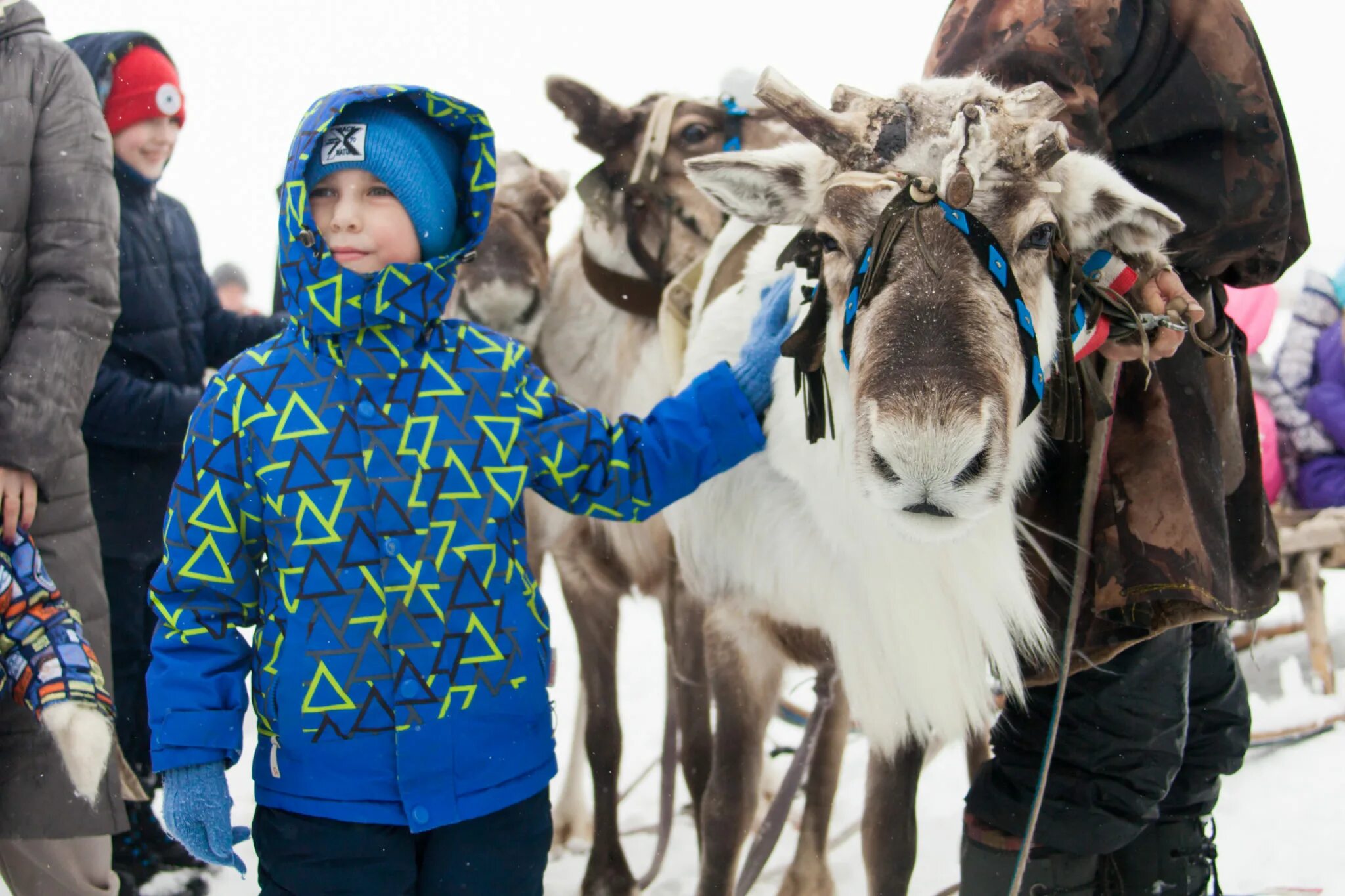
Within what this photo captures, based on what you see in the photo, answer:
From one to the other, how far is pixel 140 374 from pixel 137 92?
785 mm

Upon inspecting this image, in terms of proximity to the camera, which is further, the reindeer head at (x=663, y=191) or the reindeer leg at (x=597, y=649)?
the reindeer head at (x=663, y=191)

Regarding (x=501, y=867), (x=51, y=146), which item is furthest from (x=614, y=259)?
(x=501, y=867)

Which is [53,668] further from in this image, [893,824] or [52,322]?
[893,824]

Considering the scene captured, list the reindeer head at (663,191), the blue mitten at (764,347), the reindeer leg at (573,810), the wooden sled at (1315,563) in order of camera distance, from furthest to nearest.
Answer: the wooden sled at (1315,563) → the reindeer leg at (573,810) → the reindeer head at (663,191) → the blue mitten at (764,347)

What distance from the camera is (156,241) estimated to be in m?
3.24

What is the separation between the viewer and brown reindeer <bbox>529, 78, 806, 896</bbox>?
11.4ft

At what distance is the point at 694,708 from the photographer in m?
3.27

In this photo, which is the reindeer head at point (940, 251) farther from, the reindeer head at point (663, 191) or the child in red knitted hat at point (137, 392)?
the child in red knitted hat at point (137, 392)

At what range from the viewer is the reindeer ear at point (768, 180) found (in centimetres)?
204

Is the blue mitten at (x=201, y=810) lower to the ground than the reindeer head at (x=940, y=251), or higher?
lower

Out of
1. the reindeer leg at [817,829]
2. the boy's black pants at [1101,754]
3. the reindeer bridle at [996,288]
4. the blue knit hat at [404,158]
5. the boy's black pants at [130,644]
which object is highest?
the blue knit hat at [404,158]

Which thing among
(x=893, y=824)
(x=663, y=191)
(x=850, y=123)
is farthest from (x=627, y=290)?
(x=893, y=824)

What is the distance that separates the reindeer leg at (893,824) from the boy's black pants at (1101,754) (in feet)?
0.89

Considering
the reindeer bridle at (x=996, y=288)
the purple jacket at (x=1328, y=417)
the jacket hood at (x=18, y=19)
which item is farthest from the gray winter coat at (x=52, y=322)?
the purple jacket at (x=1328, y=417)
